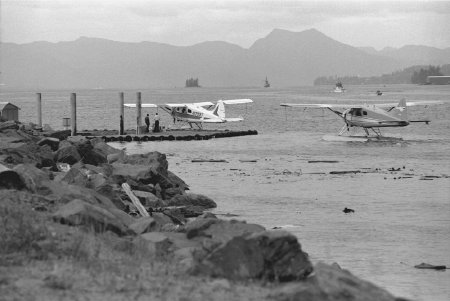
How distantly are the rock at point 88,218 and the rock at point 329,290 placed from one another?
12.0 ft

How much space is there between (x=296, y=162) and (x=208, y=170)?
6.90m

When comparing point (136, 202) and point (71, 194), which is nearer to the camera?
point (71, 194)

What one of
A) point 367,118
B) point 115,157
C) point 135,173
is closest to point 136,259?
point 135,173

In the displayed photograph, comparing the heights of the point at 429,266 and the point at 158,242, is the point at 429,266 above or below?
below

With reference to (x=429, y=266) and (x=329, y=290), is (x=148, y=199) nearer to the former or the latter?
(x=429, y=266)

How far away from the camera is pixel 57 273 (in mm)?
8875

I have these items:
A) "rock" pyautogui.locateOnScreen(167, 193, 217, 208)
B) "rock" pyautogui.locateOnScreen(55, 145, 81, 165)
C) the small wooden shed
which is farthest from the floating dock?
"rock" pyautogui.locateOnScreen(167, 193, 217, 208)

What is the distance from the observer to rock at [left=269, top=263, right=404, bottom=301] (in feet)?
26.1

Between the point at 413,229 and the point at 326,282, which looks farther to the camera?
the point at 413,229

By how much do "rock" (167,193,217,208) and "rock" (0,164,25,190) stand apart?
9.26 metres

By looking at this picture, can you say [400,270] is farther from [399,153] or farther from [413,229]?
[399,153]

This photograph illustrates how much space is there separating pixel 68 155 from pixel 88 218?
1408cm

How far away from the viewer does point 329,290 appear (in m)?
8.05

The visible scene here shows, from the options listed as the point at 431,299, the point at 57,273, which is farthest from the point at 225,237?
the point at 431,299
